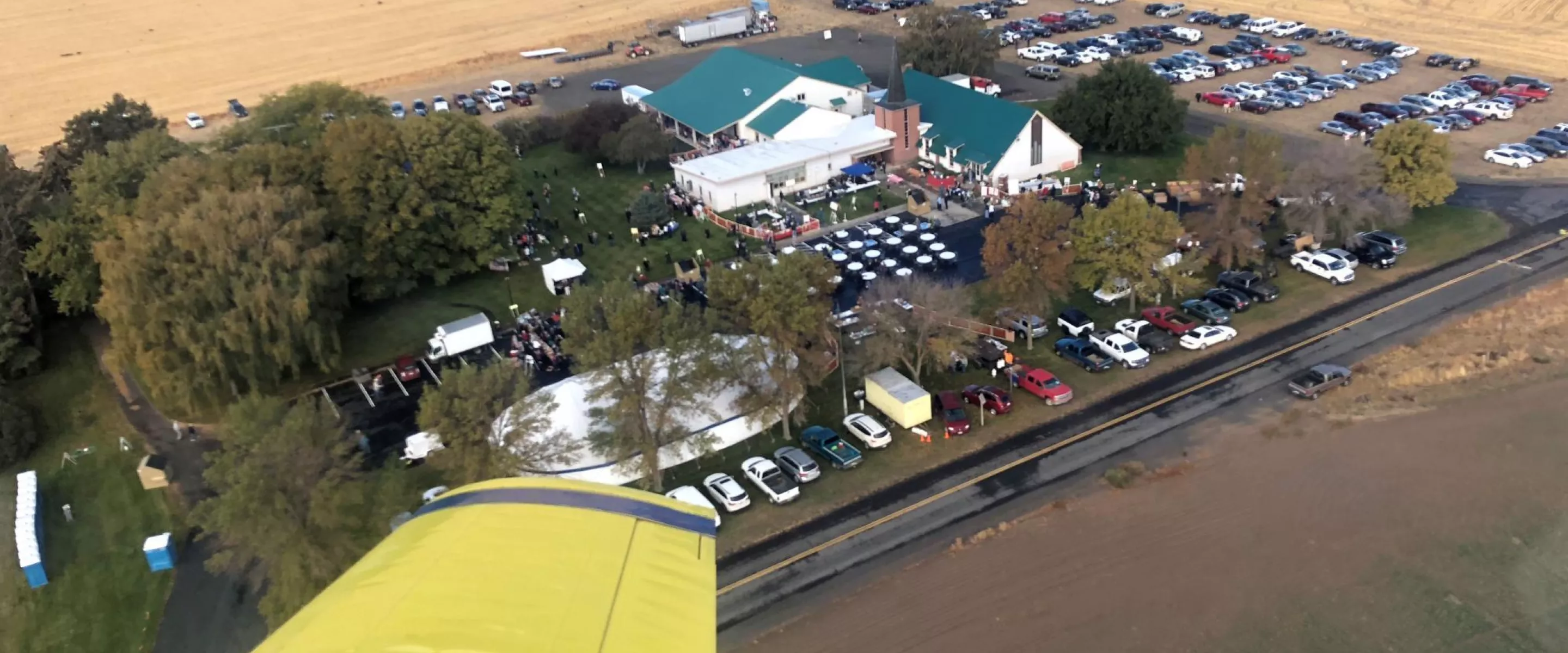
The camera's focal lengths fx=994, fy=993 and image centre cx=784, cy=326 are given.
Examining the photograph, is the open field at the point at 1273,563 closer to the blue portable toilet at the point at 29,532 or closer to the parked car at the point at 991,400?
the parked car at the point at 991,400

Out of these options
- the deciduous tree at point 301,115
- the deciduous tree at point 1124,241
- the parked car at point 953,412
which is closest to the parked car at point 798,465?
the parked car at point 953,412

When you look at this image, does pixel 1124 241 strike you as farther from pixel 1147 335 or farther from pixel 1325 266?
pixel 1325 266

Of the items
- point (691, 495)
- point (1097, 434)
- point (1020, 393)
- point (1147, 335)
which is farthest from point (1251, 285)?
point (691, 495)

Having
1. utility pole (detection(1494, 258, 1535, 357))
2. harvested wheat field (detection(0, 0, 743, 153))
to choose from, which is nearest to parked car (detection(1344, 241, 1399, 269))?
utility pole (detection(1494, 258, 1535, 357))

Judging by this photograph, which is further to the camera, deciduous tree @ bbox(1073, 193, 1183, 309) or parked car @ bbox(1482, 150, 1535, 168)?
parked car @ bbox(1482, 150, 1535, 168)

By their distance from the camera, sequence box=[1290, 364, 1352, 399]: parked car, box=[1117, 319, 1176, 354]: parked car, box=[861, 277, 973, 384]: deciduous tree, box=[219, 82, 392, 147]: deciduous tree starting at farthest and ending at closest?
1. box=[219, 82, 392, 147]: deciduous tree
2. box=[1117, 319, 1176, 354]: parked car
3. box=[861, 277, 973, 384]: deciduous tree
4. box=[1290, 364, 1352, 399]: parked car

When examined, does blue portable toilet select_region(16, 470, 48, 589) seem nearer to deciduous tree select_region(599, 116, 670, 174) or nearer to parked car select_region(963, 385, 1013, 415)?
parked car select_region(963, 385, 1013, 415)

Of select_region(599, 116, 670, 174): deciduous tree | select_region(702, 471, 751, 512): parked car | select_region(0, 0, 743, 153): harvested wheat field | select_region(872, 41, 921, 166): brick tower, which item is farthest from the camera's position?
select_region(0, 0, 743, 153): harvested wheat field

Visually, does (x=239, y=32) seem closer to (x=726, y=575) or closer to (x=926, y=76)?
(x=926, y=76)
